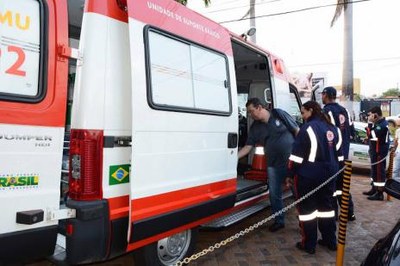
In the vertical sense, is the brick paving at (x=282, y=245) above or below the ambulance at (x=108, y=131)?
below

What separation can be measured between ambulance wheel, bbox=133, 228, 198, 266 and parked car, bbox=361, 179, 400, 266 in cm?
167

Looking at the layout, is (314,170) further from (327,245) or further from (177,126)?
(177,126)

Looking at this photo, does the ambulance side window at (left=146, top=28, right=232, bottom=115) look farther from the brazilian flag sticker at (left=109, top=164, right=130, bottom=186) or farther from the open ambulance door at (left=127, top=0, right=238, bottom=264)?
the brazilian flag sticker at (left=109, top=164, right=130, bottom=186)

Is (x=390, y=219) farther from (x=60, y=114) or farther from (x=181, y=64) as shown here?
(x=60, y=114)

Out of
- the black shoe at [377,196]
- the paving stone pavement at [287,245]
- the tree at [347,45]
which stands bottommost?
the paving stone pavement at [287,245]

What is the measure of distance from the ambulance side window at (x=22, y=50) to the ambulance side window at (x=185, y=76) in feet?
2.53

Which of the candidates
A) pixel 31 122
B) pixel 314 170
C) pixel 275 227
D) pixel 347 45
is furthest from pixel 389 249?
pixel 347 45

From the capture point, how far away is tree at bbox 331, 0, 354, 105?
588 inches

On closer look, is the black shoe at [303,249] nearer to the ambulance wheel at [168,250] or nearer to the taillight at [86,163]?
the ambulance wheel at [168,250]

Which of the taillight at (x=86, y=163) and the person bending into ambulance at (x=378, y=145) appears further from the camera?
the person bending into ambulance at (x=378, y=145)

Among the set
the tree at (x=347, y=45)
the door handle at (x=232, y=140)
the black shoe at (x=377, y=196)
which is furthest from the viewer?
the tree at (x=347, y=45)

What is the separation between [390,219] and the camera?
19.6 ft

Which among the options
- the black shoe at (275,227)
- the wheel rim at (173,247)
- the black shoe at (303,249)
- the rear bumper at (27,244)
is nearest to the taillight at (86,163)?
the rear bumper at (27,244)

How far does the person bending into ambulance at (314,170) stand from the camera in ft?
14.0
